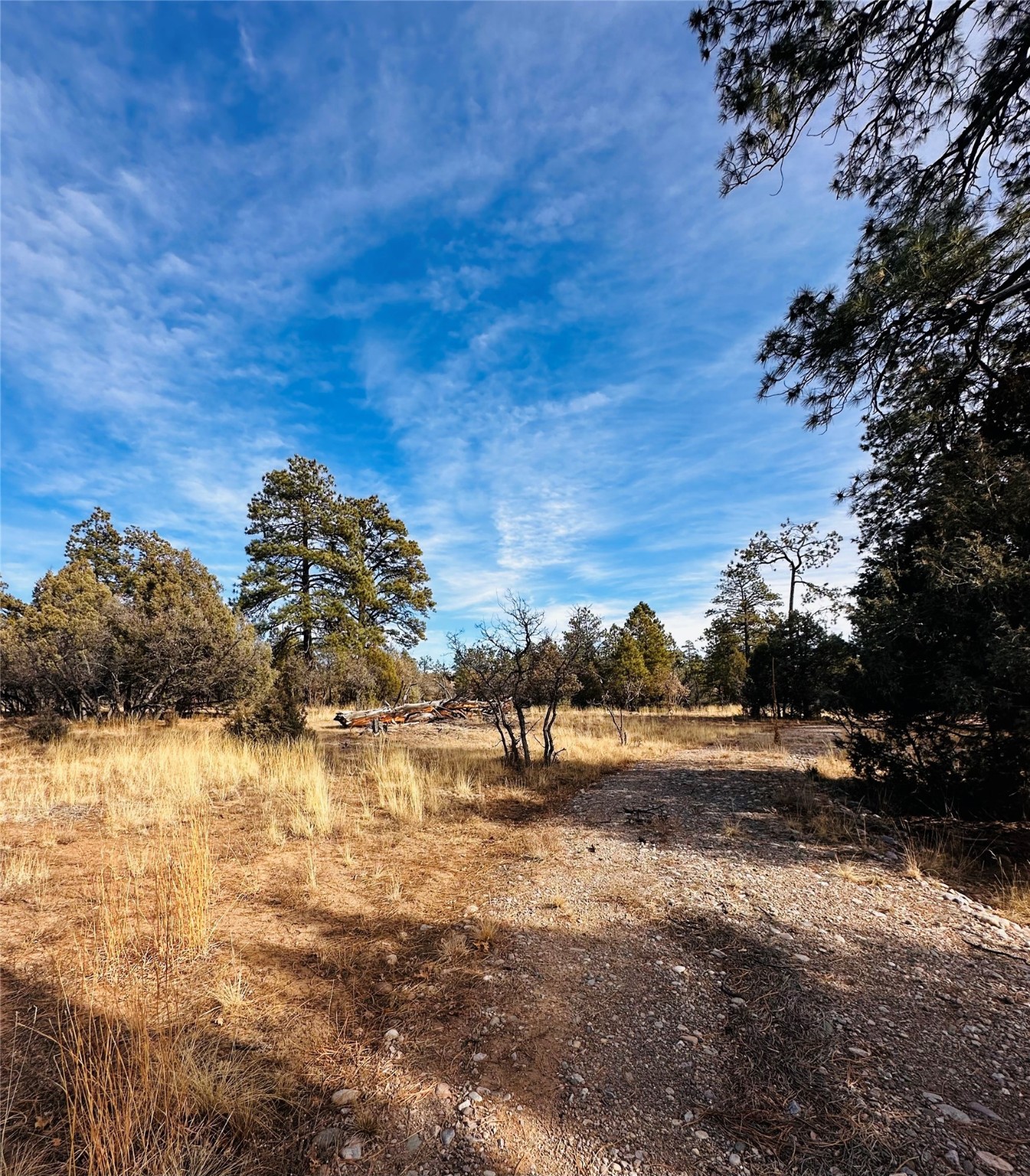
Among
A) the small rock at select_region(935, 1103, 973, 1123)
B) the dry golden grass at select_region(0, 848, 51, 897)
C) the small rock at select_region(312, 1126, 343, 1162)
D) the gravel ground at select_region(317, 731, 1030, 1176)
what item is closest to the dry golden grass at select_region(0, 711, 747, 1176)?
the dry golden grass at select_region(0, 848, 51, 897)

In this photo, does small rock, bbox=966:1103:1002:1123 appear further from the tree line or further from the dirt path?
the tree line

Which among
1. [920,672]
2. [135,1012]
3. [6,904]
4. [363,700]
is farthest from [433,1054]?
[363,700]

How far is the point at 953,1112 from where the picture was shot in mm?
2029

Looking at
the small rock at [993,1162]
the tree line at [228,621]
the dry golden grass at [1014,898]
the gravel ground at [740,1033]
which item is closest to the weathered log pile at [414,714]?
the tree line at [228,621]

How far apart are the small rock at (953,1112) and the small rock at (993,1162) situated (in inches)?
5.4

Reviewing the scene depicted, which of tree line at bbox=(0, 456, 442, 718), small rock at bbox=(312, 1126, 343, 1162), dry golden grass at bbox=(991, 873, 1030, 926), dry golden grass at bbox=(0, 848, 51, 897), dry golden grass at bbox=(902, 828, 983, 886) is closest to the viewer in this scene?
small rock at bbox=(312, 1126, 343, 1162)

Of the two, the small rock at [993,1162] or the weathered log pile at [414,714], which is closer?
the small rock at [993,1162]

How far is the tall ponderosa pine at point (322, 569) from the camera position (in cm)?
2323

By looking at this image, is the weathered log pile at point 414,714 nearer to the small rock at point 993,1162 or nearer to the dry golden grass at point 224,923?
the dry golden grass at point 224,923

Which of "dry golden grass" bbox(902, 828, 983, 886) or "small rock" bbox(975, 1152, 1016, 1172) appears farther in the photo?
"dry golden grass" bbox(902, 828, 983, 886)

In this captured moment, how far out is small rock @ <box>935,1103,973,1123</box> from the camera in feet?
6.57

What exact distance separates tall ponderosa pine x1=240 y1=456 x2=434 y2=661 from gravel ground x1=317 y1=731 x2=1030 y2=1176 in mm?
21254

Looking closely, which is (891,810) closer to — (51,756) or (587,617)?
(587,617)

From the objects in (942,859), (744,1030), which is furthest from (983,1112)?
(942,859)
